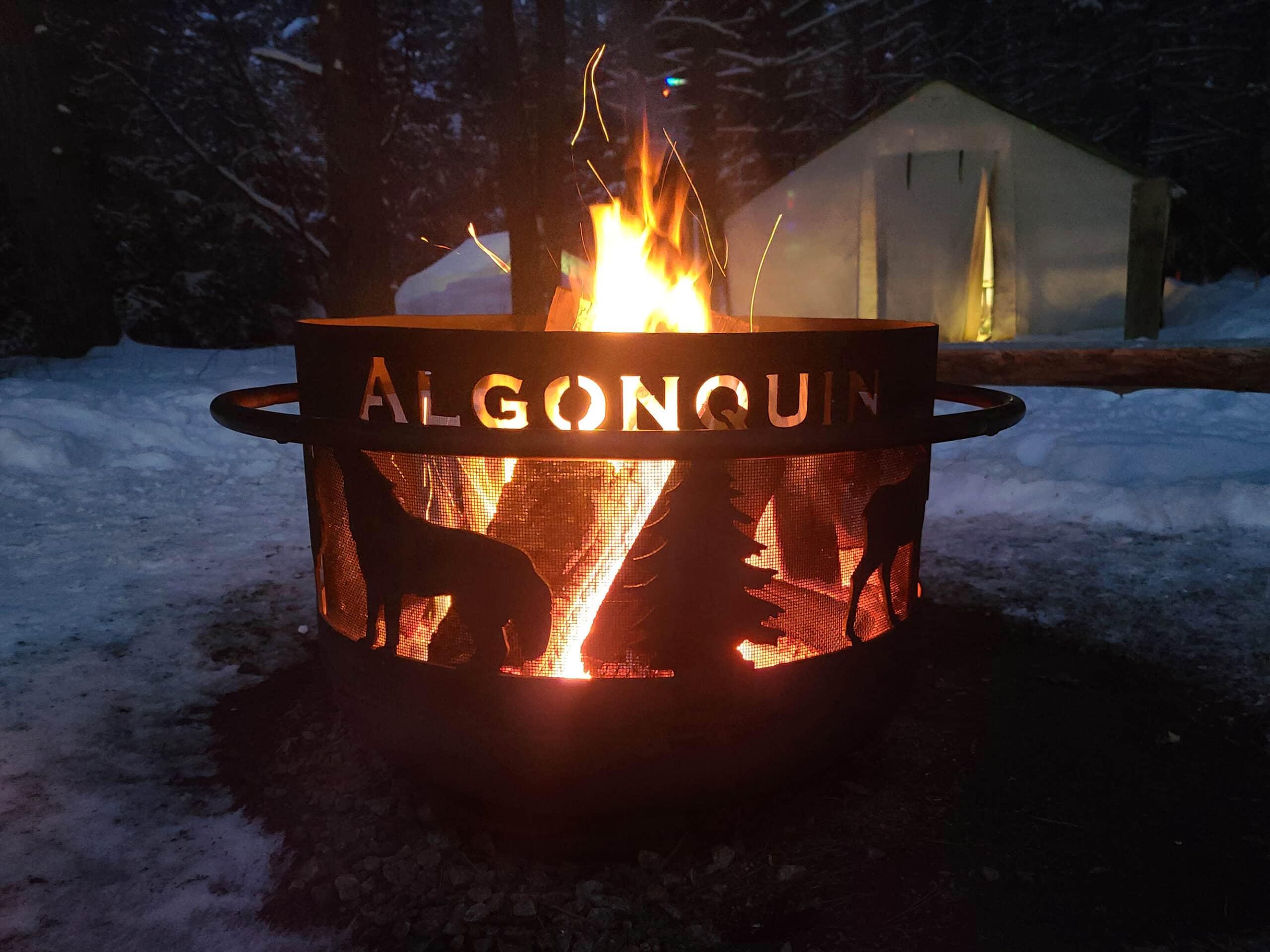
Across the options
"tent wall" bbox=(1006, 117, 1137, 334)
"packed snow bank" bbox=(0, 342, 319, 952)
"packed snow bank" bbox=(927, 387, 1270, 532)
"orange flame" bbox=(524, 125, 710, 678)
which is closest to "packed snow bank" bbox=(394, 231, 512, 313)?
"tent wall" bbox=(1006, 117, 1137, 334)

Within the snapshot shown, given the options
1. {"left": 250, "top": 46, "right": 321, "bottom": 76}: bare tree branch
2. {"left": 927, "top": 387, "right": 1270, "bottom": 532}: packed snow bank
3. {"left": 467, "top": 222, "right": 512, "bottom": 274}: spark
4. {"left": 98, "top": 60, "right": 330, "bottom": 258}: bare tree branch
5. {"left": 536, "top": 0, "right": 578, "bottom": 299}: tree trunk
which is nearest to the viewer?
{"left": 467, "top": 222, "right": 512, "bottom": 274}: spark

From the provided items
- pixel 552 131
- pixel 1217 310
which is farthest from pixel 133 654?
pixel 1217 310

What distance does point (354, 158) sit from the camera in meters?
10.6

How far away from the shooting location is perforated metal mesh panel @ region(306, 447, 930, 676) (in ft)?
7.13

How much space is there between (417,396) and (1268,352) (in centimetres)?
783

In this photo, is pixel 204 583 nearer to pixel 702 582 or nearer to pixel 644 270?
pixel 644 270

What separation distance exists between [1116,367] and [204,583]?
24.4 ft

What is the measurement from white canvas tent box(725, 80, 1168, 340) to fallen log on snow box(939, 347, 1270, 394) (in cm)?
491

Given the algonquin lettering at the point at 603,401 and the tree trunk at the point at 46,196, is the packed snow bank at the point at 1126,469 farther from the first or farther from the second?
the tree trunk at the point at 46,196

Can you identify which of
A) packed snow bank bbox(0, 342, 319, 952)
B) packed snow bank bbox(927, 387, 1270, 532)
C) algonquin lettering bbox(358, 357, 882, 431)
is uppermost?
algonquin lettering bbox(358, 357, 882, 431)

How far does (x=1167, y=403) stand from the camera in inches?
318

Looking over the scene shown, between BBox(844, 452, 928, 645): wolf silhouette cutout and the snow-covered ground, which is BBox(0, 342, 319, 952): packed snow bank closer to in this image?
the snow-covered ground

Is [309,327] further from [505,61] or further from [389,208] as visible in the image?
[389,208]

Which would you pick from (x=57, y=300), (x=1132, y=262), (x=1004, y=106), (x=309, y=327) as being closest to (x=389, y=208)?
(x=57, y=300)
